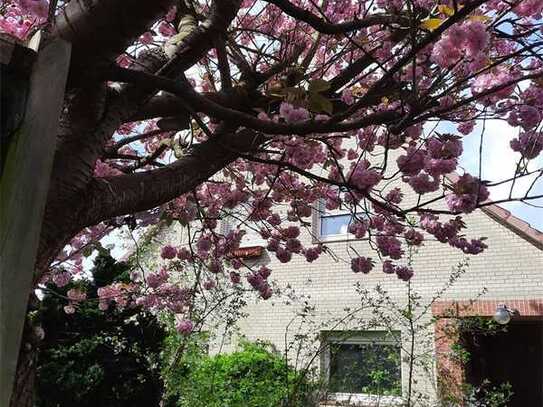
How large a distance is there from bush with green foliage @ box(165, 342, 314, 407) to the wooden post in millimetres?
4712

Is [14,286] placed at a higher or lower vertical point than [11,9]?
lower

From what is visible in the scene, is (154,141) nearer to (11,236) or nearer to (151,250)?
(11,236)

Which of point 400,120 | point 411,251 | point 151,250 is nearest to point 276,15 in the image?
point 400,120

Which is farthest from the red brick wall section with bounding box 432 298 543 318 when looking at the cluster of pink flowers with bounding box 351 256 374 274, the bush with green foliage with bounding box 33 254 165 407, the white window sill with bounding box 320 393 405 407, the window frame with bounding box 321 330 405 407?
the bush with green foliage with bounding box 33 254 165 407

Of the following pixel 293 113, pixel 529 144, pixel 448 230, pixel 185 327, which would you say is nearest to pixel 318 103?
pixel 293 113

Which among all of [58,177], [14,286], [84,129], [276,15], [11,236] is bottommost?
[14,286]

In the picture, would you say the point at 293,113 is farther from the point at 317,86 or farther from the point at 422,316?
the point at 422,316

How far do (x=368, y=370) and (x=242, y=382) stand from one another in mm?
1773

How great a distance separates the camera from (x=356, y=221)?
4320mm

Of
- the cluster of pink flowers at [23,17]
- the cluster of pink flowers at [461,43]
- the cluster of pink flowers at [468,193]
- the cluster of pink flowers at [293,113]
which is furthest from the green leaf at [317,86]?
the cluster of pink flowers at [23,17]

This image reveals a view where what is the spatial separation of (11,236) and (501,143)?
271cm

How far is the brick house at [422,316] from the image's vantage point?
6.81 metres

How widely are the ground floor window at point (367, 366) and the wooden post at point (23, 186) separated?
5.24 meters

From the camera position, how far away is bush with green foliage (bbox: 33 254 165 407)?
19.0 ft
